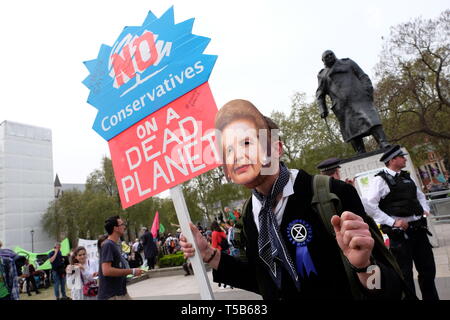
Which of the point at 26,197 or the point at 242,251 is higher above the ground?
the point at 26,197

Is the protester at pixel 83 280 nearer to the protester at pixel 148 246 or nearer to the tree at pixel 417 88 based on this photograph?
the protester at pixel 148 246

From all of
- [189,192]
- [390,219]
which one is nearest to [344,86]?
[390,219]

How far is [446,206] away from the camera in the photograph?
926cm

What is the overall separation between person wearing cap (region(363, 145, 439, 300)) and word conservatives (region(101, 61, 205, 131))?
255cm

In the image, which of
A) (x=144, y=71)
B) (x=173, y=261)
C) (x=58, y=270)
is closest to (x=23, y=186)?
(x=173, y=261)

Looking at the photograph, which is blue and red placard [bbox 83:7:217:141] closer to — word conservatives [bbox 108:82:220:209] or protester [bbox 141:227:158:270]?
word conservatives [bbox 108:82:220:209]

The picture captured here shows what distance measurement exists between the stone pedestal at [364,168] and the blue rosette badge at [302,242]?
5.41 meters

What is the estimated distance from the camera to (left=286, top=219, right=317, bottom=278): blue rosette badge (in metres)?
1.24

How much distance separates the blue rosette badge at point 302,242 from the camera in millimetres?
1243

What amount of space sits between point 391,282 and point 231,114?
95 cm

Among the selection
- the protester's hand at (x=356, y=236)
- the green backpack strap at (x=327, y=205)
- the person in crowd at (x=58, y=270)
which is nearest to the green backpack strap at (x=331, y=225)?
the green backpack strap at (x=327, y=205)

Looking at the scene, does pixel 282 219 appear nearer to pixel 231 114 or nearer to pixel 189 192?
pixel 231 114

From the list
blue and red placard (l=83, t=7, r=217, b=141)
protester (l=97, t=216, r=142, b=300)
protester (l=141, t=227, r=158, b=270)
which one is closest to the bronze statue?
blue and red placard (l=83, t=7, r=217, b=141)

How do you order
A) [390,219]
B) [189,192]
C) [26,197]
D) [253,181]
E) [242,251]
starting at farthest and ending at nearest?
[26,197]
[189,192]
[390,219]
[242,251]
[253,181]
